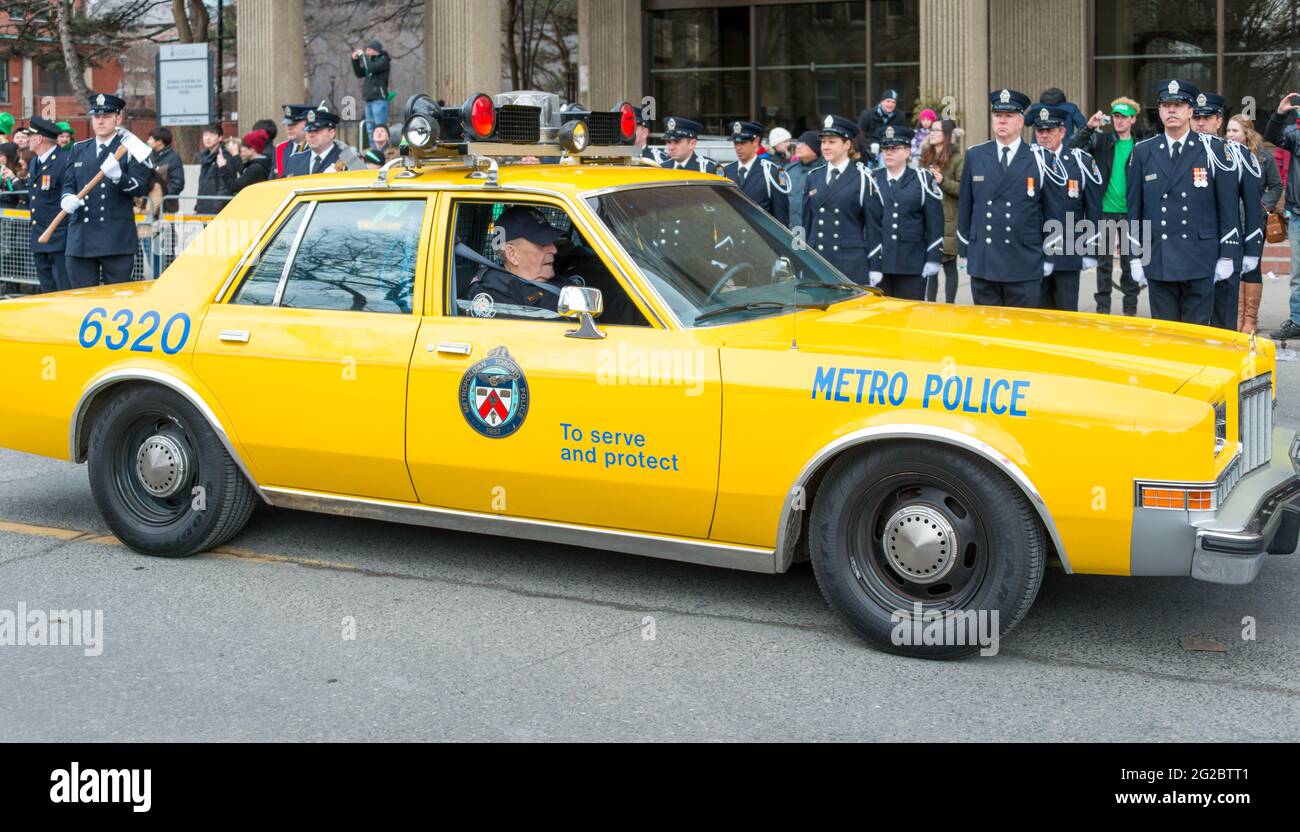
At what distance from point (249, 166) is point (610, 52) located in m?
12.3

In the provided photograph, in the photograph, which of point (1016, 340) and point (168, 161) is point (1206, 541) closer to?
point (1016, 340)

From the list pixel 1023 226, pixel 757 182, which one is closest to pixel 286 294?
pixel 1023 226

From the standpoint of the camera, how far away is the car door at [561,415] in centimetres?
545

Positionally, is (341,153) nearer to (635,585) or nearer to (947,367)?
(635,585)

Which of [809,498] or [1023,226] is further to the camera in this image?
[1023,226]

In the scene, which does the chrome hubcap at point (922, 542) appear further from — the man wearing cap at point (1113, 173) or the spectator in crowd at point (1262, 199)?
→ the man wearing cap at point (1113, 173)

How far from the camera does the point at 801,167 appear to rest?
1353 cm

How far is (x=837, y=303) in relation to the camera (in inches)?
248

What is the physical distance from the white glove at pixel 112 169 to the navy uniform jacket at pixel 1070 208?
6.80 m

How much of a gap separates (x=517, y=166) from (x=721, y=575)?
187cm

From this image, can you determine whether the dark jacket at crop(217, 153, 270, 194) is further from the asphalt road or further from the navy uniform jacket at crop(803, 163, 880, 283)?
the asphalt road

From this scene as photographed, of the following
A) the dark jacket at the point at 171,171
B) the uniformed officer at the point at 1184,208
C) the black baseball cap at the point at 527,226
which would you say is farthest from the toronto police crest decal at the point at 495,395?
the dark jacket at the point at 171,171

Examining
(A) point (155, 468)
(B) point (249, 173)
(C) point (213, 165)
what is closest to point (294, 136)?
(B) point (249, 173)

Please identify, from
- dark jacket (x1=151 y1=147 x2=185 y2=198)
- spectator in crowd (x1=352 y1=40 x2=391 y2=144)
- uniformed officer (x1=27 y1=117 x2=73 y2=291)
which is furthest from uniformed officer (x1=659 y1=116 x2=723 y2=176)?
spectator in crowd (x1=352 y1=40 x2=391 y2=144)
